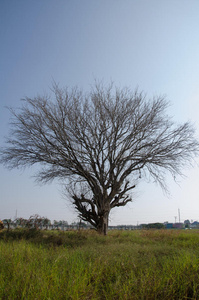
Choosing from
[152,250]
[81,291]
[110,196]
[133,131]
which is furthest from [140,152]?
[81,291]

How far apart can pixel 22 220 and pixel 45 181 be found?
15.0 ft

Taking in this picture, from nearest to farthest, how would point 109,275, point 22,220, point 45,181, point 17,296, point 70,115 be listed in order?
point 17,296
point 109,275
point 70,115
point 45,181
point 22,220

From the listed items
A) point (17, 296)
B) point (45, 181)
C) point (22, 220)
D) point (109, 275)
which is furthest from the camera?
point (22, 220)

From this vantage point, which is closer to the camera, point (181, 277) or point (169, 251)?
point (181, 277)

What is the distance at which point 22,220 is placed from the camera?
14836mm

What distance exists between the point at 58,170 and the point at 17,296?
8766 millimetres

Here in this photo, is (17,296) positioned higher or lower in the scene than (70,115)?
lower

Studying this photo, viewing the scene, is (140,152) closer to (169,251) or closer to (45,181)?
(45,181)

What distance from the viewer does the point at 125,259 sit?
5.20 metres

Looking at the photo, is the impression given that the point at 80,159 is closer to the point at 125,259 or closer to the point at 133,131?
the point at 133,131

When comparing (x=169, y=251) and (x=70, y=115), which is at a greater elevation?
(x=70, y=115)

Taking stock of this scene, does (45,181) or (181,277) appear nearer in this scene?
(181,277)

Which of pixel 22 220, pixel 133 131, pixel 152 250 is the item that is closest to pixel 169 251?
pixel 152 250

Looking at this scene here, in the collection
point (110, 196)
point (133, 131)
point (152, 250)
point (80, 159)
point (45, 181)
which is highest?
point (133, 131)
